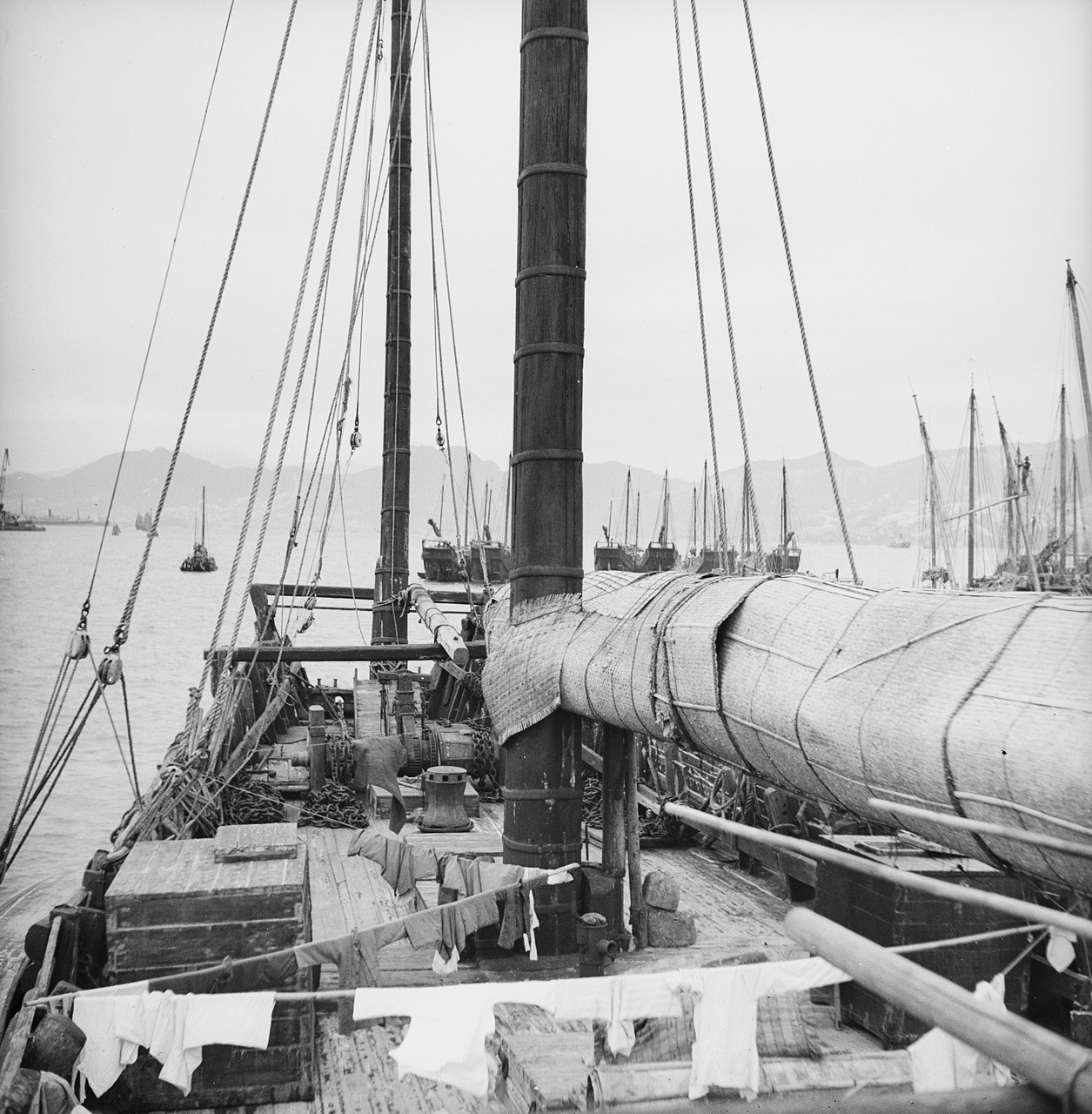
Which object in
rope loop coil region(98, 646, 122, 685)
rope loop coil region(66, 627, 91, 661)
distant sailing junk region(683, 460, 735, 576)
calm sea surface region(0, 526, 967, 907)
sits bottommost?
calm sea surface region(0, 526, 967, 907)

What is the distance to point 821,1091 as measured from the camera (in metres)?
5.64

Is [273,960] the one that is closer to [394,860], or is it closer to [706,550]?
[394,860]

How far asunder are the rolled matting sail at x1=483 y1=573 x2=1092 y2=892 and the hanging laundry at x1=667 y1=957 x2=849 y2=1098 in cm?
122

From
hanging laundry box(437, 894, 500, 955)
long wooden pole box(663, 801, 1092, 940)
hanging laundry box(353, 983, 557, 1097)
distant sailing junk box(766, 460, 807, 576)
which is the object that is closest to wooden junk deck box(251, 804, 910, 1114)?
hanging laundry box(437, 894, 500, 955)

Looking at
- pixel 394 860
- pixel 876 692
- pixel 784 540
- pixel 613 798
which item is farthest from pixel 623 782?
pixel 784 540

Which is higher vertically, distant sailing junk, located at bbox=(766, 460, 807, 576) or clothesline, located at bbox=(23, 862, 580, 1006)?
distant sailing junk, located at bbox=(766, 460, 807, 576)

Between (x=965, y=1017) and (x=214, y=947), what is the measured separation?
5.73 metres

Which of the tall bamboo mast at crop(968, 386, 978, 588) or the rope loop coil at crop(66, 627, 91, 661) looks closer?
the rope loop coil at crop(66, 627, 91, 661)

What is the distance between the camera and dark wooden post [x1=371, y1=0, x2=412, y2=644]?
20.5 meters

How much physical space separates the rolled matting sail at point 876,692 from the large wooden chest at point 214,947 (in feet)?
8.10

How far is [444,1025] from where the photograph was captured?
5.36 metres

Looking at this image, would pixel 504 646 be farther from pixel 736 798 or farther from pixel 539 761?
pixel 736 798

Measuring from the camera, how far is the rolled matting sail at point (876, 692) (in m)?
3.45

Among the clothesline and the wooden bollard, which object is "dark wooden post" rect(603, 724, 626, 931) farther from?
the wooden bollard
